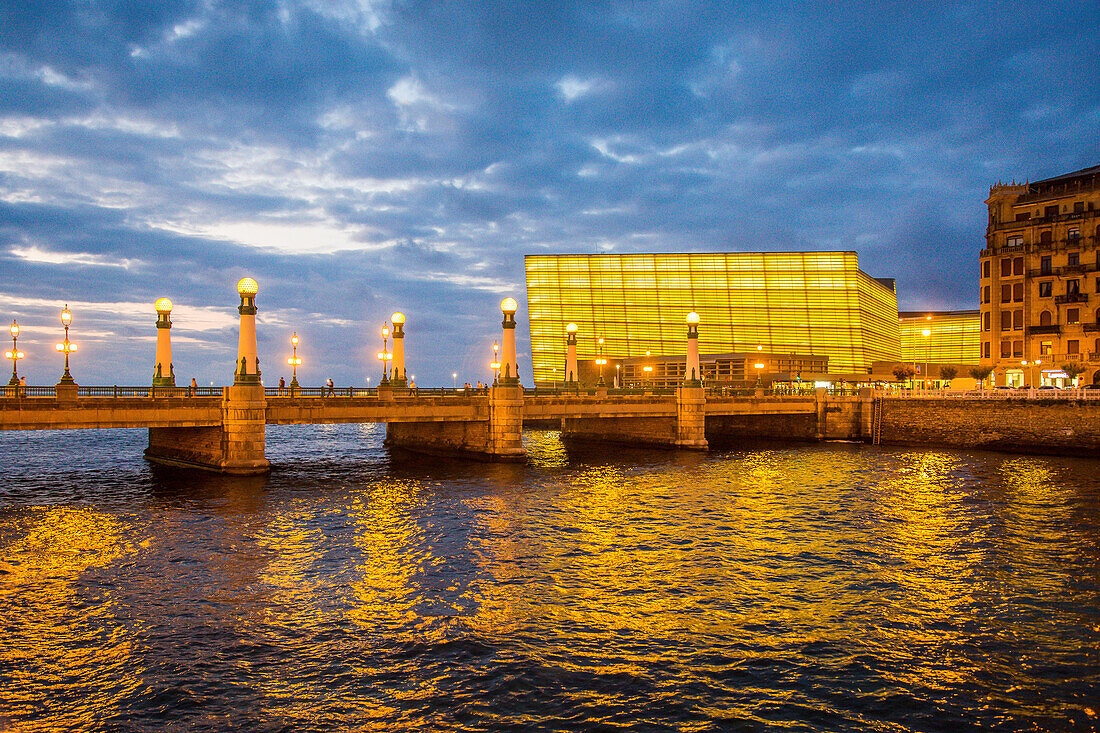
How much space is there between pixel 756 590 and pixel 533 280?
101 meters

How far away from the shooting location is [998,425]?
195ft

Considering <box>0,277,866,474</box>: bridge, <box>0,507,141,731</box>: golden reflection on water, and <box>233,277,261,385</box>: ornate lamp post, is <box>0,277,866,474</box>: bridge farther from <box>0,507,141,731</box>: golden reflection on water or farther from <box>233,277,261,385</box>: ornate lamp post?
<box>0,507,141,731</box>: golden reflection on water

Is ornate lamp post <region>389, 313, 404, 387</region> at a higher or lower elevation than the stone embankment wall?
higher

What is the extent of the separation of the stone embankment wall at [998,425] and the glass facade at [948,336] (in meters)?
76.9

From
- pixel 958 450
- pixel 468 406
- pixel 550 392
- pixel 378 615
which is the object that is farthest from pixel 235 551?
pixel 958 450

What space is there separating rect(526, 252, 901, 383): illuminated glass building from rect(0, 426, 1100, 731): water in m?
76.6

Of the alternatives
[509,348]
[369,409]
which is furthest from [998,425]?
[369,409]

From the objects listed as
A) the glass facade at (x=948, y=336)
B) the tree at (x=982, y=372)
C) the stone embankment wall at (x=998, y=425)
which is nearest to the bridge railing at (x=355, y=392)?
the stone embankment wall at (x=998, y=425)

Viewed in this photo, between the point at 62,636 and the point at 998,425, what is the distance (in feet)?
213

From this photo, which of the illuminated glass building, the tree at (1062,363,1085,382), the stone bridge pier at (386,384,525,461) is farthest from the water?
the illuminated glass building

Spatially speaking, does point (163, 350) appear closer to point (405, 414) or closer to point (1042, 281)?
point (405, 414)

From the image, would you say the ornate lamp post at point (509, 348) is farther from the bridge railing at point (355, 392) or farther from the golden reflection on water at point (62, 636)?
the golden reflection on water at point (62, 636)

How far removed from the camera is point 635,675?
45.2ft

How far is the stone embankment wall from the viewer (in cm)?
5462
